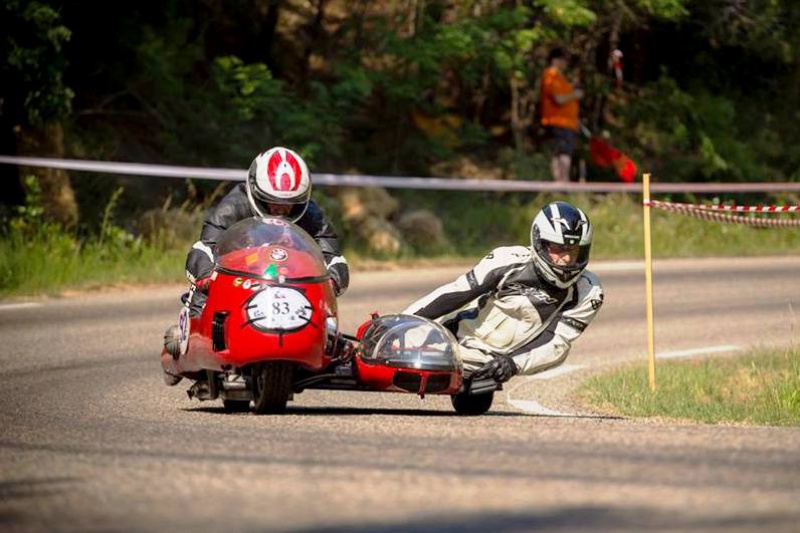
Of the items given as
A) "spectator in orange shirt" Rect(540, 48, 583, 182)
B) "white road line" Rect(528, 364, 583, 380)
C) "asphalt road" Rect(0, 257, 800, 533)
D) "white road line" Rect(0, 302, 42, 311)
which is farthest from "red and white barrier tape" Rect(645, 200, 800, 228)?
"spectator in orange shirt" Rect(540, 48, 583, 182)

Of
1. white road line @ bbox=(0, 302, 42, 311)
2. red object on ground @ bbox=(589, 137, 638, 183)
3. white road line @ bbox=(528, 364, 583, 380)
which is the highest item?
red object on ground @ bbox=(589, 137, 638, 183)

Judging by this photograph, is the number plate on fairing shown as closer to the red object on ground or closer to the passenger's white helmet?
the passenger's white helmet

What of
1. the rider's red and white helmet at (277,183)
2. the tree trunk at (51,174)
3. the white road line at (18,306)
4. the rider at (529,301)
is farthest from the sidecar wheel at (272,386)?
the tree trunk at (51,174)

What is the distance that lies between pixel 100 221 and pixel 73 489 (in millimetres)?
15525

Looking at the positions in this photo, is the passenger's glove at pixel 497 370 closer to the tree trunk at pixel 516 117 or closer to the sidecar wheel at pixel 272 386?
the sidecar wheel at pixel 272 386

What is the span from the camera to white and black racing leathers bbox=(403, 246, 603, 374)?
12078 millimetres

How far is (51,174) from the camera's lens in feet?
71.9

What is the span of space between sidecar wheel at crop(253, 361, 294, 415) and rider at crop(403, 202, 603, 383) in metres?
1.53

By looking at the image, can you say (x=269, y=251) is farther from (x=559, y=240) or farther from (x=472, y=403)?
(x=559, y=240)

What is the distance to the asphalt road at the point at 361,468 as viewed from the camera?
21.6 ft

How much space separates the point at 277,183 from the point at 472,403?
78.5 inches

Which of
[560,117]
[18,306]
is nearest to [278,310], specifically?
[18,306]

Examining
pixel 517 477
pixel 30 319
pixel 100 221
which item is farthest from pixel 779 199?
pixel 517 477

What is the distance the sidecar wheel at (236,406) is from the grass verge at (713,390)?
2742 millimetres
